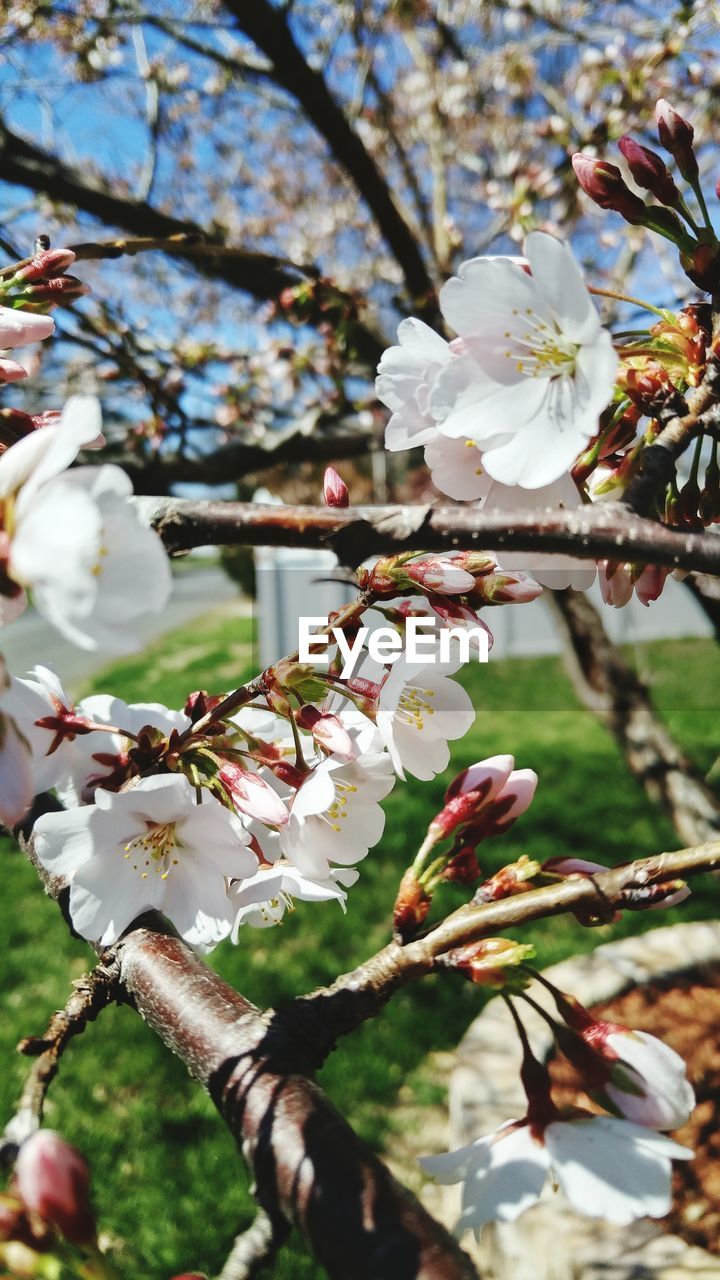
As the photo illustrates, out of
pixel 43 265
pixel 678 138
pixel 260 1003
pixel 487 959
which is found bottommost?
pixel 260 1003

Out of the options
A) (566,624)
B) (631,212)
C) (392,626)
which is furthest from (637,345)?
(566,624)

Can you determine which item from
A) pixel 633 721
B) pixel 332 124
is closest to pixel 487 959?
pixel 633 721

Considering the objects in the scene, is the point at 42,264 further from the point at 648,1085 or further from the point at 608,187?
the point at 648,1085

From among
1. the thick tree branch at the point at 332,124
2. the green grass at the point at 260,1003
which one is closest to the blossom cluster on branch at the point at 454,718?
the green grass at the point at 260,1003

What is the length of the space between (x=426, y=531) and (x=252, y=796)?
1.32 ft

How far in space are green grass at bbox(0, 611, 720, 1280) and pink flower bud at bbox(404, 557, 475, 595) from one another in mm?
1954

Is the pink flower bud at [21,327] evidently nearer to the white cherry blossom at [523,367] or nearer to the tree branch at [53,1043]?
the white cherry blossom at [523,367]

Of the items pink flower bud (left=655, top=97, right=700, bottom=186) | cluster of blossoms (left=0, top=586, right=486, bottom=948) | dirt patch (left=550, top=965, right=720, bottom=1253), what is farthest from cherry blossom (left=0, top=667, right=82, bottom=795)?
dirt patch (left=550, top=965, right=720, bottom=1253)

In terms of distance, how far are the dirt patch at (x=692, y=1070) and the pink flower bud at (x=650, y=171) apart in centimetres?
151

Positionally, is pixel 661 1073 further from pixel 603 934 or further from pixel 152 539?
pixel 603 934

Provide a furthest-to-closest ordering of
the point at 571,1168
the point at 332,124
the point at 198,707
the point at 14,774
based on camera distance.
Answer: the point at 332,124 → the point at 198,707 → the point at 571,1168 → the point at 14,774

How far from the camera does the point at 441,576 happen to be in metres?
0.81

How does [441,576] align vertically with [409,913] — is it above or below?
above

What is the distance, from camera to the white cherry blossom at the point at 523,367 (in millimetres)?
719
